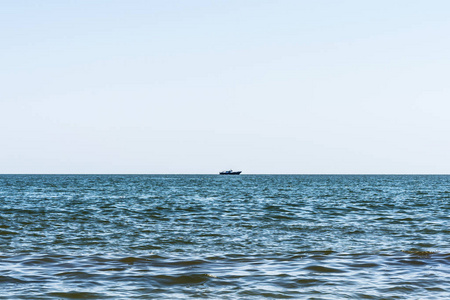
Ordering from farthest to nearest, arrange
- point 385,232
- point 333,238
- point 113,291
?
1. point 385,232
2. point 333,238
3. point 113,291

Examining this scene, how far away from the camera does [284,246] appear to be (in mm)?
19359

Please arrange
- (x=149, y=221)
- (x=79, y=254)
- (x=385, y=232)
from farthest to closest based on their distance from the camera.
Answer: (x=149, y=221)
(x=385, y=232)
(x=79, y=254)

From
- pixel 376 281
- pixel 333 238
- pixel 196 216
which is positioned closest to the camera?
pixel 376 281

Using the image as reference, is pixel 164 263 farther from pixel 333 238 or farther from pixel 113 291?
pixel 333 238

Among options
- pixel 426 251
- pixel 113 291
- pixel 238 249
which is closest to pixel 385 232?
pixel 426 251

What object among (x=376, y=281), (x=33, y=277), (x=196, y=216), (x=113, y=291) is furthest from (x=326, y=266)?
(x=196, y=216)

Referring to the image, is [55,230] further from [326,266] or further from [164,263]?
[326,266]

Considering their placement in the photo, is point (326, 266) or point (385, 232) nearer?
point (326, 266)

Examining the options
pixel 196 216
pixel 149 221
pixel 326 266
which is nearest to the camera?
pixel 326 266

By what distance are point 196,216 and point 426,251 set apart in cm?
1702

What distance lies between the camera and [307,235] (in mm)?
22750

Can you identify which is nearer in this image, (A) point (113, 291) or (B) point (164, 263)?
(A) point (113, 291)

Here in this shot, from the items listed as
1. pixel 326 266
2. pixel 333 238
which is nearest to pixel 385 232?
pixel 333 238

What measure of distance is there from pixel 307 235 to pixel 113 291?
12596mm
